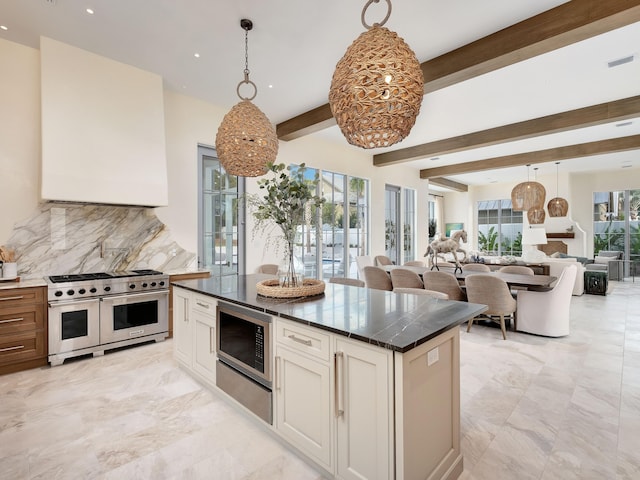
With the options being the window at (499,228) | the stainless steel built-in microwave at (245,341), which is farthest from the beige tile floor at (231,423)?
the window at (499,228)

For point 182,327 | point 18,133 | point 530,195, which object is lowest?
point 182,327

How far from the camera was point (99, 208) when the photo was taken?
393cm

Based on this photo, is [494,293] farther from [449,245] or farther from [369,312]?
[369,312]

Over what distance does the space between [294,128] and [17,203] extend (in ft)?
11.9

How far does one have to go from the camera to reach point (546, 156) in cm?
719

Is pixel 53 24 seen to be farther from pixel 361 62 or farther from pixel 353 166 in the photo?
pixel 353 166

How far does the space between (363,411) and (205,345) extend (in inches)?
64.6

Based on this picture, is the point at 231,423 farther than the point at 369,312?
Yes

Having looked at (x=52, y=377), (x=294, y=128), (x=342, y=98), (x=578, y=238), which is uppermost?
(x=294, y=128)

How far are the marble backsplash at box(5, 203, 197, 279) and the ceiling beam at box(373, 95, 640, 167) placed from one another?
198 inches

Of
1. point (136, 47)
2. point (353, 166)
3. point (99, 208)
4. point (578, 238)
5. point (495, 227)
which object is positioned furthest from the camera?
point (495, 227)

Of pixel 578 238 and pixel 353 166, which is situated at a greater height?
pixel 353 166

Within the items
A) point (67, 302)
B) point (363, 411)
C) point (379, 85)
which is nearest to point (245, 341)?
point (363, 411)

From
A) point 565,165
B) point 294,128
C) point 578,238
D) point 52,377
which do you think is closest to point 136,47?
point 294,128
